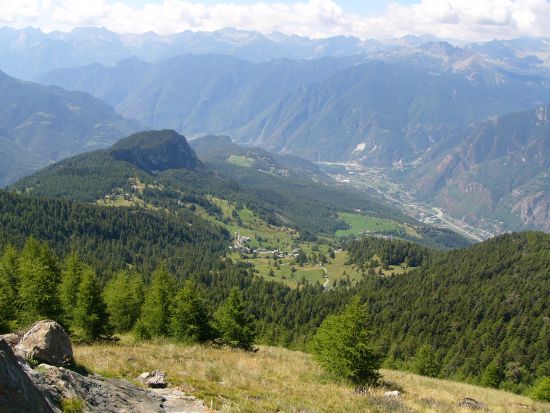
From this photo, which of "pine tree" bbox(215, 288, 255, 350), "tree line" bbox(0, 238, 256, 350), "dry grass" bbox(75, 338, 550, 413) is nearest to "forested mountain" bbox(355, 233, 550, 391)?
"pine tree" bbox(215, 288, 255, 350)

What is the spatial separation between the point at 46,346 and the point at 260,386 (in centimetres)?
1370

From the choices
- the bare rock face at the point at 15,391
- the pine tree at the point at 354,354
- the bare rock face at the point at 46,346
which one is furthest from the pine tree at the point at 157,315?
the bare rock face at the point at 15,391

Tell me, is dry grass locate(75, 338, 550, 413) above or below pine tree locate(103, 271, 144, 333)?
above

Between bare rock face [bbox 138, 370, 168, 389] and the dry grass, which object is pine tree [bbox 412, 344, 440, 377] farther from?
bare rock face [bbox 138, 370, 168, 389]

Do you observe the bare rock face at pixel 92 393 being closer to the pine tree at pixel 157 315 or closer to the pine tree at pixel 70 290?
the pine tree at pixel 157 315

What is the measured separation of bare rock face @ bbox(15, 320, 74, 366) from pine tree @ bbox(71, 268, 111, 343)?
21648 mm

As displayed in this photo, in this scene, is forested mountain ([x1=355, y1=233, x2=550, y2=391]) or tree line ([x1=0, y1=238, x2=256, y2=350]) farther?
forested mountain ([x1=355, y1=233, x2=550, y2=391])

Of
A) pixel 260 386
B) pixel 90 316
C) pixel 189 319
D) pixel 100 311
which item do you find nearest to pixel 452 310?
pixel 189 319

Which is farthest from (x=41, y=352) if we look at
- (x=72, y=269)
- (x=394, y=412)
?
(x=72, y=269)

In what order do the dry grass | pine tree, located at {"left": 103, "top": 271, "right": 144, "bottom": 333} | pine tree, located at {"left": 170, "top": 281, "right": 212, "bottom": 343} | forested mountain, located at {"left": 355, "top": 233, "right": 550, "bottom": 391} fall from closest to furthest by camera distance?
the dry grass → pine tree, located at {"left": 170, "top": 281, "right": 212, "bottom": 343} → pine tree, located at {"left": 103, "top": 271, "right": 144, "bottom": 333} → forested mountain, located at {"left": 355, "top": 233, "right": 550, "bottom": 391}

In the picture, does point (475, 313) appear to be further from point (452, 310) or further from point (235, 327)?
point (235, 327)

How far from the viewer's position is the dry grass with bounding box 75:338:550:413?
25.5 metres

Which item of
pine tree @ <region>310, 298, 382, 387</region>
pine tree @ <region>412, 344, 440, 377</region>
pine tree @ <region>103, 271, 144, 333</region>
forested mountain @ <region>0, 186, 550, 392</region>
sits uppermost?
pine tree @ <region>310, 298, 382, 387</region>

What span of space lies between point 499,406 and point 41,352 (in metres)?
34.2
